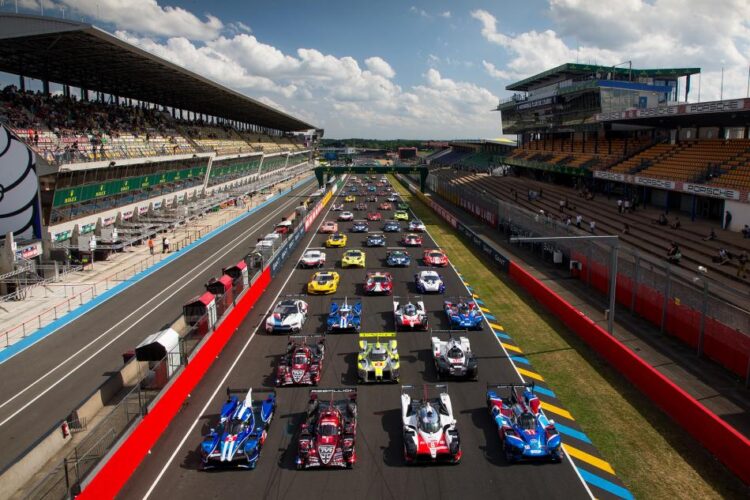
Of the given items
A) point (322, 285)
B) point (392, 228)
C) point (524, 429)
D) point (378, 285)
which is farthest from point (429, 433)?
point (392, 228)

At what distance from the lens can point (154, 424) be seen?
544 inches

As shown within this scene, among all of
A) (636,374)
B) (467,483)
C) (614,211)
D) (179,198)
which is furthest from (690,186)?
(179,198)

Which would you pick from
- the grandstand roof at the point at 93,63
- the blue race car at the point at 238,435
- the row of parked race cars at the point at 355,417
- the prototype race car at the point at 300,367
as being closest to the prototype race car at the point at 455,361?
the row of parked race cars at the point at 355,417

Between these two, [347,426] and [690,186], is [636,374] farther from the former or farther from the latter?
[690,186]

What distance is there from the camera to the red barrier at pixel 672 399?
12.2 metres

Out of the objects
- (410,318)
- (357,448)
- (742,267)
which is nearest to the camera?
(357,448)

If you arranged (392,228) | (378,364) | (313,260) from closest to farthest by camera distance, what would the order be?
1. (378,364)
2. (313,260)
3. (392,228)

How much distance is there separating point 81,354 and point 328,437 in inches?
523

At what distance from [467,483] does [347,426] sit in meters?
3.41

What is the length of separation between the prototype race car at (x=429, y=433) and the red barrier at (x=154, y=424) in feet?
22.4

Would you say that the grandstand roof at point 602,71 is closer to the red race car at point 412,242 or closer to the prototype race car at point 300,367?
the red race car at point 412,242

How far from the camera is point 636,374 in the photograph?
55.1ft

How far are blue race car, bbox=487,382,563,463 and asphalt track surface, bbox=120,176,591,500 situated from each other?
1.02 ft

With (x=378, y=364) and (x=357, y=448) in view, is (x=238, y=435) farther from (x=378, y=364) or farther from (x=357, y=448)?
(x=378, y=364)
